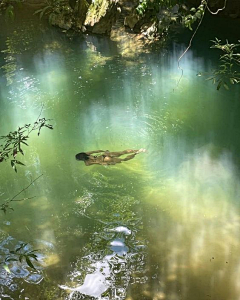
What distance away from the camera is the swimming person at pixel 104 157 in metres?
4.01

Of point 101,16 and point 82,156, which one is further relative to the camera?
point 101,16

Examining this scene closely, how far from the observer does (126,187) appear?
3.70 meters

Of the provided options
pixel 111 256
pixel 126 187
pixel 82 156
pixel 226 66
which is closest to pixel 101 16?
pixel 226 66

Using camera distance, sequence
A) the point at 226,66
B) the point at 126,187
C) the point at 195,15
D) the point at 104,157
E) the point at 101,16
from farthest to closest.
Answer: the point at 101,16 → the point at 226,66 → the point at 104,157 → the point at 126,187 → the point at 195,15

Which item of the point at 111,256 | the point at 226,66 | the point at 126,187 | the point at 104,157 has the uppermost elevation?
the point at 226,66

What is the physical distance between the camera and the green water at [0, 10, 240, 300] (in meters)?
2.81

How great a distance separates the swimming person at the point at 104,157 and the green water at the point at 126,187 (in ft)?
0.29

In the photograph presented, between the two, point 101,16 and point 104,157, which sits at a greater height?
point 101,16

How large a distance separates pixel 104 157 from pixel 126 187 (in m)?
0.53

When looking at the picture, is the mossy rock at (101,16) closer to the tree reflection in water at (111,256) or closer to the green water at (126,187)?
the green water at (126,187)

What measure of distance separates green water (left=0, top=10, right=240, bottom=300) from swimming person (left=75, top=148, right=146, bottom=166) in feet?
0.29

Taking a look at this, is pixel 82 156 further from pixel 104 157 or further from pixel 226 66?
pixel 226 66

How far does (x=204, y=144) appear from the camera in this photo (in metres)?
4.25

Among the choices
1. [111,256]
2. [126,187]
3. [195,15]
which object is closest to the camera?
[111,256]
